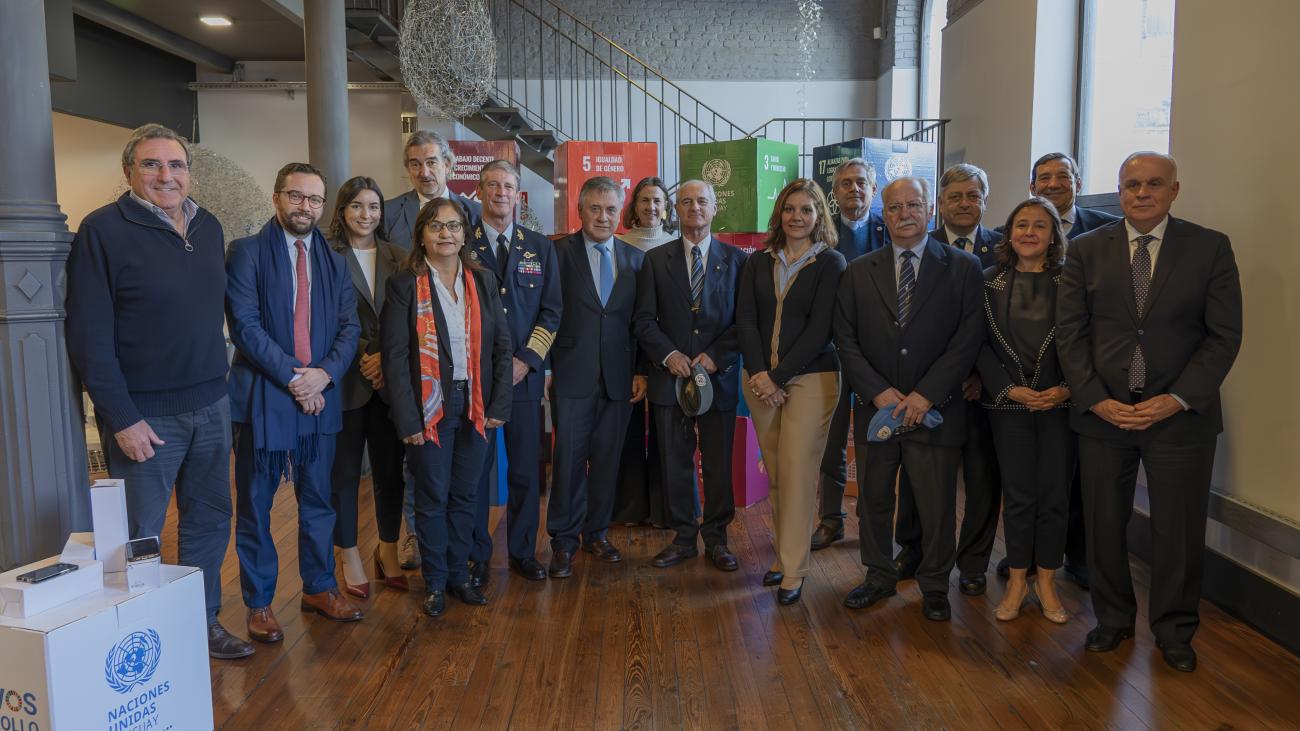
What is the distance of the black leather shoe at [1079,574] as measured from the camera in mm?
3811

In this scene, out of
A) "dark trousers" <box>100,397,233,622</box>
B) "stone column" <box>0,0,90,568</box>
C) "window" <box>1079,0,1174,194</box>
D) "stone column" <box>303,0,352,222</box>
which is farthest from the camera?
"stone column" <box>303,0,352,222</box>

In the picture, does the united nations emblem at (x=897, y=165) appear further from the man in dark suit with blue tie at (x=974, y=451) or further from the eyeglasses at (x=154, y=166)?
the eyeglasses at (x=154, y=166)

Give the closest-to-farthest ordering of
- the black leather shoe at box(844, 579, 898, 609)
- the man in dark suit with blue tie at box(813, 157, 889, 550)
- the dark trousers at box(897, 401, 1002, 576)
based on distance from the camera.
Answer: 1. the black leather shoe at box(844, 579, 898, 609)
2. the dark trousers at box(897, 401, 1002, 576)
3. the man in dark suit with blue tie at box(813, 157, 889, 550)

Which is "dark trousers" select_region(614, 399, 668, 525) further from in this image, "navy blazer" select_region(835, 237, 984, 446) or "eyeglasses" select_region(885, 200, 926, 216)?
"eyeglasses" select_region(885, 200, 926, 216)

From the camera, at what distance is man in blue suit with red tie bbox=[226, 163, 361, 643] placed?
3.08m

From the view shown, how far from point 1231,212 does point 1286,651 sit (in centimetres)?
159

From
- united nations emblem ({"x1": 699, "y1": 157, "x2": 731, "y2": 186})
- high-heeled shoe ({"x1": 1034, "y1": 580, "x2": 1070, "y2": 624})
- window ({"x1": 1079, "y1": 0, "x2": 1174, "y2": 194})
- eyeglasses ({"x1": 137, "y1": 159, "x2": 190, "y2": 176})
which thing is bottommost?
high-heeled shoe ({"x1": 1034, "y1": 580, "x2": 1070, "y2": 624})

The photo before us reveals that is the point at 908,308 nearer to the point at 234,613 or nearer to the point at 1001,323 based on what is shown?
the point at 1001,323

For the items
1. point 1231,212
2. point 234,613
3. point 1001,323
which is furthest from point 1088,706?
point 234,613

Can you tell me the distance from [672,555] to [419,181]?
1994 mm

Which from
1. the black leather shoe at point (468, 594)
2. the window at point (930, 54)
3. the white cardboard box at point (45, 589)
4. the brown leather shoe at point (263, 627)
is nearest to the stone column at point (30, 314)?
the white cardboard box at point (45, 589)

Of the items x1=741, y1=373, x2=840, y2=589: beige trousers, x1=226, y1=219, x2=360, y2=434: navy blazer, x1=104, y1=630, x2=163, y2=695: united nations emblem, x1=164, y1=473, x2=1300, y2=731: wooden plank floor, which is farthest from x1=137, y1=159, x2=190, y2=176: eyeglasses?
x1=741, y1=373, x2=840, y2=589: beige trousers

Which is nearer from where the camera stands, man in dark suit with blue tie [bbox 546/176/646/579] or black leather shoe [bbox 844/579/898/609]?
black leather shoe [bbox 844/579/898/609]

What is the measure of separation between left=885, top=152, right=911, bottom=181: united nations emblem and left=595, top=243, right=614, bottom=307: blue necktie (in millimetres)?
3247
